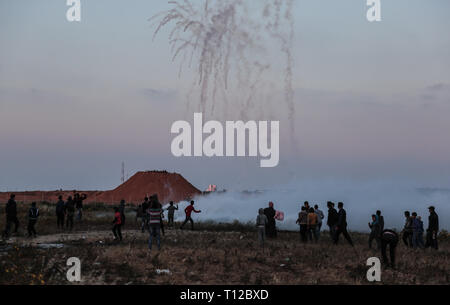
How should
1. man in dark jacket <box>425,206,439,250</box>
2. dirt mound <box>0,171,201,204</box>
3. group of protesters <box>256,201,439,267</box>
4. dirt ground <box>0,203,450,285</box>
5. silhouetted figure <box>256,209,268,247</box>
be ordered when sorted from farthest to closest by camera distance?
dirt mound <box>0,171,201,204</box> → man in dark jacket <box>425,206,439,250</box> → group of protesters <box>256,201,439,267</box> → silhouetted figure <box>256,209,268,247</box> → dirt ground <box>0,203,450,285</box>

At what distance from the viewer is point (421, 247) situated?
71.8 feet

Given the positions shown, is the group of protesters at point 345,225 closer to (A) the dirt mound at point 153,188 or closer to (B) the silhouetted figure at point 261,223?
(B) the silhouetted figure at point 261,223

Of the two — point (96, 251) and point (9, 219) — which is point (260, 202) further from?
point (96, 251)

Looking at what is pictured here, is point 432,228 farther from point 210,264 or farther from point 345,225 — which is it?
point 210,264

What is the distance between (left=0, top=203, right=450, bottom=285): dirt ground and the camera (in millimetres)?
13977

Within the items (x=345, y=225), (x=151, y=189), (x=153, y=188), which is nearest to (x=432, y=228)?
(x=345, y=225)

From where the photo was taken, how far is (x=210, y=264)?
52.4ft

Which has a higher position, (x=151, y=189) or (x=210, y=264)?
(x=151, y=189)

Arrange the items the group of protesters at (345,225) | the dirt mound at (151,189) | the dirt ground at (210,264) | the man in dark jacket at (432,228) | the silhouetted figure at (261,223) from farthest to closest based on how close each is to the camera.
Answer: the dirt mound at (151,189), the man in dark jacket at (432,228), the group of protesters at (345,225), the silhouetted figure at (261,223), the dirt ground at (210,264)

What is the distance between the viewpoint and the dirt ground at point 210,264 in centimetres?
1398

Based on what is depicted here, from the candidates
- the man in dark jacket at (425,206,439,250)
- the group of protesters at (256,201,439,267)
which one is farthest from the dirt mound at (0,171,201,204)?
the man in dark jacket at (425,206,439,250)

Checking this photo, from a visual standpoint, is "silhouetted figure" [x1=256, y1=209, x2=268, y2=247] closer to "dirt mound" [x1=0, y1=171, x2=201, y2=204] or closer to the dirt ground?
the dirt ground

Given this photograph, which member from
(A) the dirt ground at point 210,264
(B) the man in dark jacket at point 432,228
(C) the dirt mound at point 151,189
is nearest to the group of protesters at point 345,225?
(B) the man in dark jacket at point 432,228
